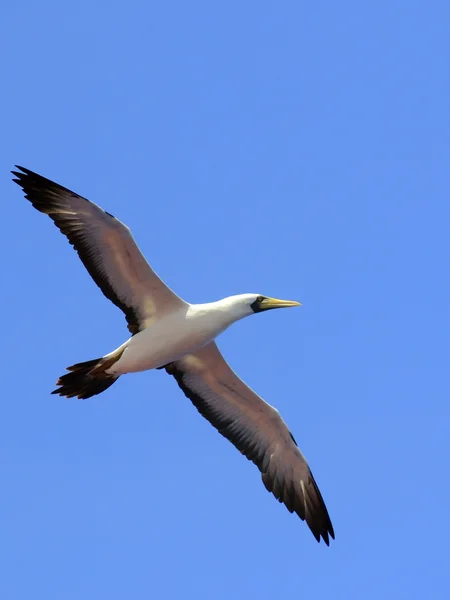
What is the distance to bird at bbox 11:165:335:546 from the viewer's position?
63.2ft

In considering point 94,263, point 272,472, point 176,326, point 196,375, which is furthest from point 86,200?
point 272,472

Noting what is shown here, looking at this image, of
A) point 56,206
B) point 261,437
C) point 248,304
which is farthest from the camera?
point 261,437

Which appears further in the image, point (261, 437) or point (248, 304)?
point (261, 437)

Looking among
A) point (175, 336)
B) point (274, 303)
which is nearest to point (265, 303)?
point (274, 303)

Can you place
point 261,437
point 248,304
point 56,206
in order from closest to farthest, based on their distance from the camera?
1. point 56,206
2. point 248,304
3. point 261,437

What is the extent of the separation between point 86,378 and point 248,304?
2896 mm

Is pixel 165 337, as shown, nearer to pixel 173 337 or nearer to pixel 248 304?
pixel 173 337

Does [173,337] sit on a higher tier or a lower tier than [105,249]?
lower

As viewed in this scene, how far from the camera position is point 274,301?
20391 mm

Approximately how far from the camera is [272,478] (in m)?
21.4

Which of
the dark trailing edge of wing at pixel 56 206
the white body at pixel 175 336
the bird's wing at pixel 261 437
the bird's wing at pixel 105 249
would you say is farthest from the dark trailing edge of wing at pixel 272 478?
the dark trailing edge of wing at pixel 56 206

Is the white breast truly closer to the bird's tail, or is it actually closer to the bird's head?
the bird's tail

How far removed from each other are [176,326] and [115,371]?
4.03 feet

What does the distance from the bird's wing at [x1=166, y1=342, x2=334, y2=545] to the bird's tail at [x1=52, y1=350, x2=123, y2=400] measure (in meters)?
1.85
